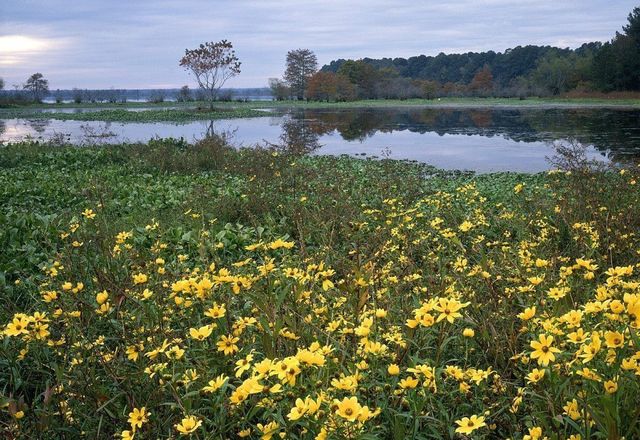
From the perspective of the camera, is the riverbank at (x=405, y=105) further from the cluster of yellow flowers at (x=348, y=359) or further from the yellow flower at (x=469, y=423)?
the yellow flower at (x=469, y=423)

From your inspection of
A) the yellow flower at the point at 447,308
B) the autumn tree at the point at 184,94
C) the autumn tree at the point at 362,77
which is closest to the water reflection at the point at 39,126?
the yellow flower at the point at 447,308

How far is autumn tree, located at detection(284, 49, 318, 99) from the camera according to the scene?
72000mm

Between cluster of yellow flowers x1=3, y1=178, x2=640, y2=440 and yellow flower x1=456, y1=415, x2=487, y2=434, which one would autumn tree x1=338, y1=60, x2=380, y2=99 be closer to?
cluster of yellow flowers x1=3, y1=178, x2=640, y2=440

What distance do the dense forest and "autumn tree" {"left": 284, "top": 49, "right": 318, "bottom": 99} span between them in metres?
2.49

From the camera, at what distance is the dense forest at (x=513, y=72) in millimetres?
46688

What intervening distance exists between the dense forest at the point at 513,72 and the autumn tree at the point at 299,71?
249cm

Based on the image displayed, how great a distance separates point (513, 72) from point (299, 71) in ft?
Result: 105

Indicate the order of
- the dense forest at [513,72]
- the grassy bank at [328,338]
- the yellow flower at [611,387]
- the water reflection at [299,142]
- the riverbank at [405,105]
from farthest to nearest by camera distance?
the dense forest at [513,72] < the riverbank at [405,105] < the water reflection at [299,142] < the grassy bank at [328,338] < the yellow flower at [611,387]

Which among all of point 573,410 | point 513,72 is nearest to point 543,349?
point 573,410

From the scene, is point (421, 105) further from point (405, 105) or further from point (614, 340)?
point (614, 340)

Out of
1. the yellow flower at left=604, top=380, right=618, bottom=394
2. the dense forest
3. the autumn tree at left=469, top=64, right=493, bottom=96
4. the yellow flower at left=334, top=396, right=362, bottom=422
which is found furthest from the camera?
the autumn tree at left=469, top=64, right=493, bottom=96

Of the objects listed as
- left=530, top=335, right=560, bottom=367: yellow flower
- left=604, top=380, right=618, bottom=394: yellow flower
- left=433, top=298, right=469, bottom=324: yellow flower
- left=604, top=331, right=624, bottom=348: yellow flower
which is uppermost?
left=433, top=298, right=469, bottom=324: yellow flower

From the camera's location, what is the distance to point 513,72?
78.8m

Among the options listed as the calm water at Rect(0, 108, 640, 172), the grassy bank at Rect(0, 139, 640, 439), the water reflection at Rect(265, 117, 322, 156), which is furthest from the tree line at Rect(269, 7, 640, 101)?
the grassy bank at Rect(0, 139, 640, 439)
